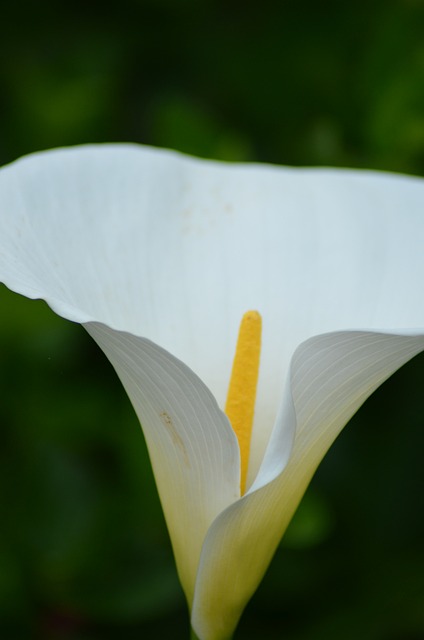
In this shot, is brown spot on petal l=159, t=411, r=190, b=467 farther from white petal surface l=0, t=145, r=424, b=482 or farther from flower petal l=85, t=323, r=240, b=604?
white petal surface l=0, t=145, r=424, b=482

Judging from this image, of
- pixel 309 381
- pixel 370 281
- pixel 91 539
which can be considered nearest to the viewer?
pixel 309 381

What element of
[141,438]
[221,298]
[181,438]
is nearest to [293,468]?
[181,438]

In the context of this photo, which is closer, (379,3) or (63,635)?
(63,635)

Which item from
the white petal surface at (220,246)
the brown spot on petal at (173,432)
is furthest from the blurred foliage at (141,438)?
the brown spot on petal at (173,432)

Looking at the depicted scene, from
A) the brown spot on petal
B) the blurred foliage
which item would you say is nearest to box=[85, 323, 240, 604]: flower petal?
the brown spot on petal

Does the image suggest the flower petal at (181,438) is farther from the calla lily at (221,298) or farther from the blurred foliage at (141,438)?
the blurred foliage at (141,438)

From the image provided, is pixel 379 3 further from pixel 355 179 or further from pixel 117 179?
pixel 117 179

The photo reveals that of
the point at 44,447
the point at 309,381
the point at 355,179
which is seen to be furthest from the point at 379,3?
the point at 309,381
